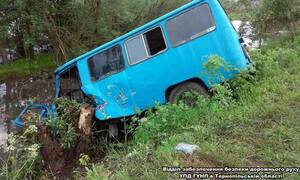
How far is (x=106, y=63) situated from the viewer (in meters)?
7.95

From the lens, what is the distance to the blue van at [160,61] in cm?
686

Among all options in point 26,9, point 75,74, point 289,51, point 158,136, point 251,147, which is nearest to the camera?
point 251,147

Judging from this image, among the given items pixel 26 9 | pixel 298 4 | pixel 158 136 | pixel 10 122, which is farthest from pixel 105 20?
pixel 158 136

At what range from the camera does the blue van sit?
686cm

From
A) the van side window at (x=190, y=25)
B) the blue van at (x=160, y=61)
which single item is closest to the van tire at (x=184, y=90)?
the blue van at (x=160, y=61)

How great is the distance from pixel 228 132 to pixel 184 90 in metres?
2.44

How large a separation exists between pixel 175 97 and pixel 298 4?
638 cm

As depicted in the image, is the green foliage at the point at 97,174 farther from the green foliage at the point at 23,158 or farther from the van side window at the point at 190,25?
the van side window at the point at 190,25

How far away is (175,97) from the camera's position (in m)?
7.45

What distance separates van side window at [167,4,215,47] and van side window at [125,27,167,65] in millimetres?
254

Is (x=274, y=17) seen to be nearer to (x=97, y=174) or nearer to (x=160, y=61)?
(x=160, y=61)

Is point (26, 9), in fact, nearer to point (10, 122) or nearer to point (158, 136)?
point (10, 122)

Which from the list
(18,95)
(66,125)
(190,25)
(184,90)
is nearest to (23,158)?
(66,125)

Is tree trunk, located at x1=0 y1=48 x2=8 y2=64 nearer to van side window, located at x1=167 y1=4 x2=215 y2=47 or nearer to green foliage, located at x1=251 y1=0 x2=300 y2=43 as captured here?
green foliage, located at x1=251 y1=0 x2=300 y2=43
